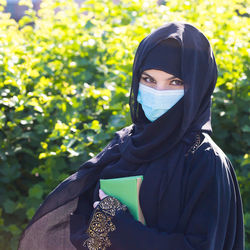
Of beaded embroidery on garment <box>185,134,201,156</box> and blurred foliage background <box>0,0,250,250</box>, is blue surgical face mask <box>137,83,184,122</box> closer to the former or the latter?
beaded embroidery on garment <box>185,134,201,156</box>

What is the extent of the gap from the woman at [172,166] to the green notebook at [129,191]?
0.03 m

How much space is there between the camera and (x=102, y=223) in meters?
1.89

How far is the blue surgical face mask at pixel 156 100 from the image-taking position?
6.40ft

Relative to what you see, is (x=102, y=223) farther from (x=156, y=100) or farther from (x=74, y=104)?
(x=74, y=104)

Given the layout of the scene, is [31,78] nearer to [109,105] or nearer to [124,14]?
[109,105]

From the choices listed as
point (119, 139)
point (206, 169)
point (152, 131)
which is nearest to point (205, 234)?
point (206, 169)

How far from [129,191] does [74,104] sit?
1196 mm

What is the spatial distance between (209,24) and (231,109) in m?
0.57

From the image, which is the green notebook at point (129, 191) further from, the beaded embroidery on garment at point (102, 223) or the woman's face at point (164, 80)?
the woman's face at point (164, 80)

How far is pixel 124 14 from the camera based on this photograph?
3805 mm

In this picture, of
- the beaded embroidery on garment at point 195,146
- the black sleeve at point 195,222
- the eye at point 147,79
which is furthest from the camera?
the eye at point 147,79

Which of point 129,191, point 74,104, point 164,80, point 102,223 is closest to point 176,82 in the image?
point 164,80

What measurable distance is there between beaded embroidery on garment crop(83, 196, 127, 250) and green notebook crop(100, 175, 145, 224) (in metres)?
0.03

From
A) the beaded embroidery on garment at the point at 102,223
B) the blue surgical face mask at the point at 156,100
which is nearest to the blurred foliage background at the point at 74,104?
the blue surgical face mask at the point at 156,100
